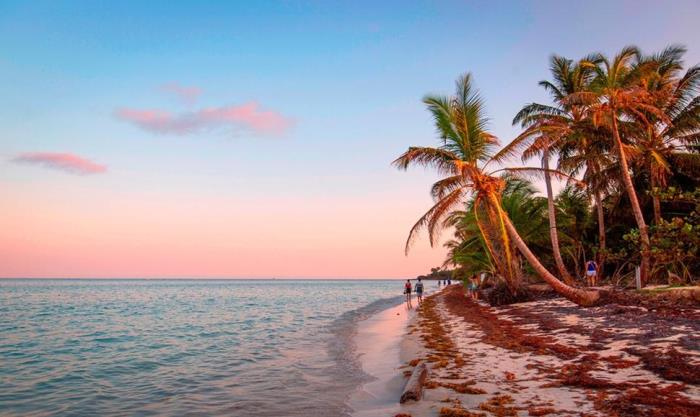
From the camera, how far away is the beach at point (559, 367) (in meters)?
6.25

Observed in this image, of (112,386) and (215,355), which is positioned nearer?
(112,386)

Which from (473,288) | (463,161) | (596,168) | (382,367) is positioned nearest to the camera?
(382,367)

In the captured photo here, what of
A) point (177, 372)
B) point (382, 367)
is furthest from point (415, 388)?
point (177, 372)

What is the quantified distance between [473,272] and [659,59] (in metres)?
20.3

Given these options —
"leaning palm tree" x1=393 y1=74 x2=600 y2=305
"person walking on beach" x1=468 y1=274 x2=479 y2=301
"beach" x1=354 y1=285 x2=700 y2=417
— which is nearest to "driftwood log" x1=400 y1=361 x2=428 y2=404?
"beach" x1=354 y1=285 x2=700 y2=417

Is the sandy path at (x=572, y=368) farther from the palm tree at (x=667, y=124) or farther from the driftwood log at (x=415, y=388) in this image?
the palm tree at (x=667, y=124)

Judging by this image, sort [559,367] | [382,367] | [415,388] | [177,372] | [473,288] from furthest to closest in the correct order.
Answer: [473,288] < [177,372] < [382,367] < [559,367] < [415,388]

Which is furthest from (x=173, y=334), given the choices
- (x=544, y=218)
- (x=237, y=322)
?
(x=544, y=218)

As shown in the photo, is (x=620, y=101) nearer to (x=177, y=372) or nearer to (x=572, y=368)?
(x=572, y=368)

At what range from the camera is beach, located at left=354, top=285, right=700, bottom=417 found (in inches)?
246

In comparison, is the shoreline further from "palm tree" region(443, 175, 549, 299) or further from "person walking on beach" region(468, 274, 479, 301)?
"person walking on beach" region(468, 274, 479, 301)

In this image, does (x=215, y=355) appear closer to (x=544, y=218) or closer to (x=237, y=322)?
(x=237, y=322)

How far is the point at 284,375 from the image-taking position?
10.9 metres

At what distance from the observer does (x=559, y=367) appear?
8430 millimetres
